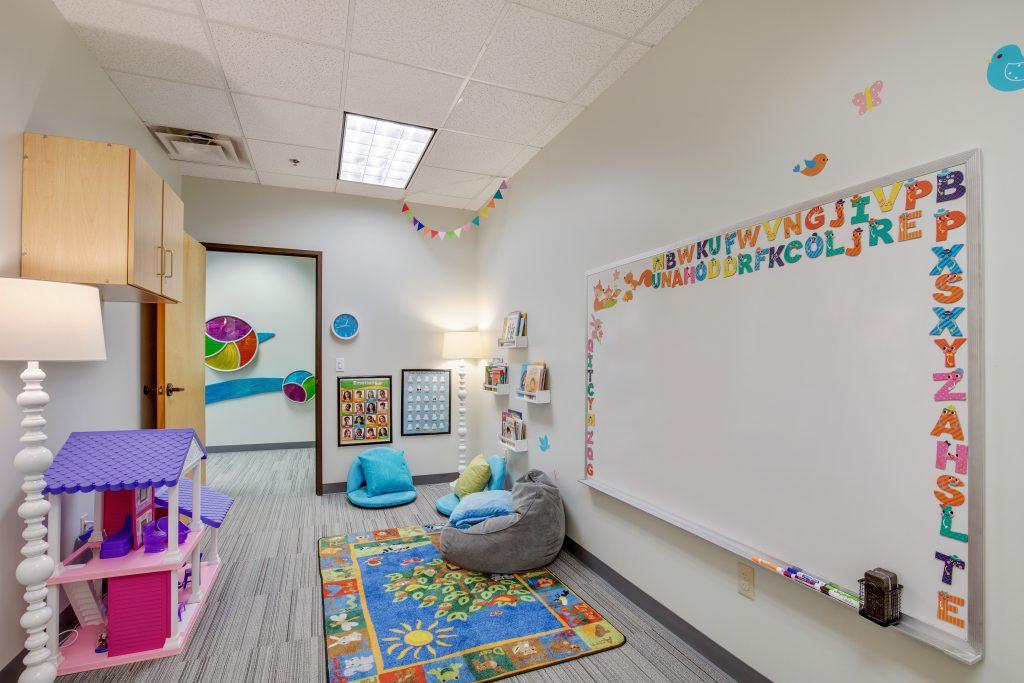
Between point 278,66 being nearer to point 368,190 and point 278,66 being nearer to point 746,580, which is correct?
point 368,190

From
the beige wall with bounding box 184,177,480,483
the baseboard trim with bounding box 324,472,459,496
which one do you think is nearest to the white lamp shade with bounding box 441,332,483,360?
the beige wall with bounding box 184,177,480,483

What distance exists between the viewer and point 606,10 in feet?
6.64

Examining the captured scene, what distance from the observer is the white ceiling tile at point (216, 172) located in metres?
3.67

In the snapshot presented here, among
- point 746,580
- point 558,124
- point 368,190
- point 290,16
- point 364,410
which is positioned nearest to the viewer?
point 746,580

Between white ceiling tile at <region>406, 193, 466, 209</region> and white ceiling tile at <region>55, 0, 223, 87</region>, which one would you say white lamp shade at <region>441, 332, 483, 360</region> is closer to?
white ceiling tile at <region>406, 193, 466, 209</region>

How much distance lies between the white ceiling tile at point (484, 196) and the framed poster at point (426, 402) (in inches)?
63.7

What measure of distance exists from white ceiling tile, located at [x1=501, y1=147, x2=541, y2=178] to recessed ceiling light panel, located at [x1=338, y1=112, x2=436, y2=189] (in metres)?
0.65

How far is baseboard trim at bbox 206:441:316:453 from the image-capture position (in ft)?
19.5

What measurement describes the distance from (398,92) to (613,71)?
1.17 meters

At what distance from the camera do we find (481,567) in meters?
2.63

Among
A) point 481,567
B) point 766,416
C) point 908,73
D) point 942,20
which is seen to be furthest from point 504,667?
point 942,20

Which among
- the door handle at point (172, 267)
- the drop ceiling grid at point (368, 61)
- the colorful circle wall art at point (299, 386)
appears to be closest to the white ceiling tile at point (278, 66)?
the drop ceiling grid at point (368, 61)

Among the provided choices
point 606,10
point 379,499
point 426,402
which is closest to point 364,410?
point 426,402

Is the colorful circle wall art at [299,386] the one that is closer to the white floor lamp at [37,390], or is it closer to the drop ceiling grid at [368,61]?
the drop ceiling grid at [368,61]
